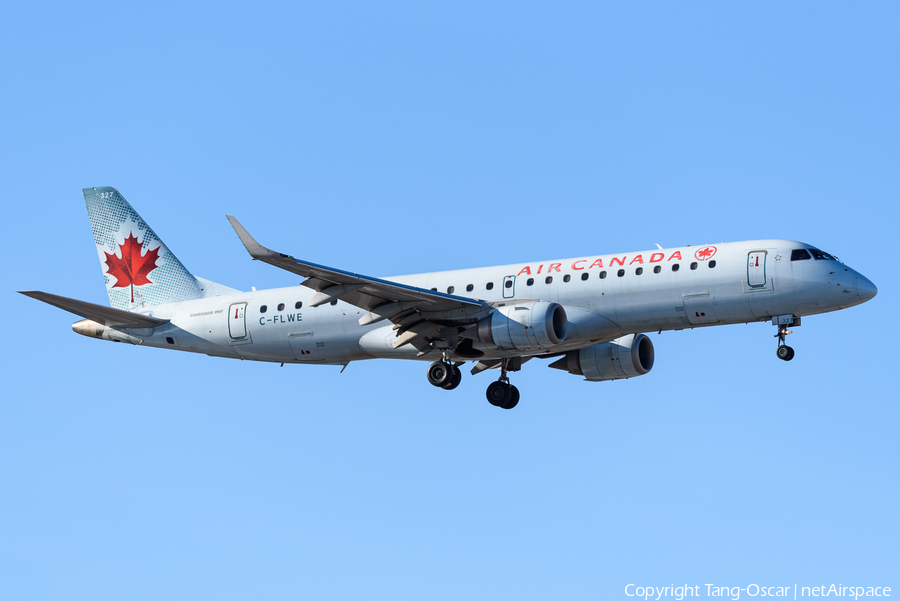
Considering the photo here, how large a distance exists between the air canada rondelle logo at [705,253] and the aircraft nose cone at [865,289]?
4402 mm

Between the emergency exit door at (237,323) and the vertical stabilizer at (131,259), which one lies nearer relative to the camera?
the emergency exit door at (237,323)

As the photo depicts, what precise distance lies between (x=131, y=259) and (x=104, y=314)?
4808mm

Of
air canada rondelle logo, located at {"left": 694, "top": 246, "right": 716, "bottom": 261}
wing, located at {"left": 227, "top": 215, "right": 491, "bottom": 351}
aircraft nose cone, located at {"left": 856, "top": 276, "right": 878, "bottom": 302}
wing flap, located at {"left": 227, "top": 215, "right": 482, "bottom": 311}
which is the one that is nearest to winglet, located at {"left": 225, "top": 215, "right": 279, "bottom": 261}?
wing flap, located at {"left": 227, "top": 215, "right": 482, "bottom": 311}

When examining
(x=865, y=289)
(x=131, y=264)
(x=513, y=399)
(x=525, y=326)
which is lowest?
(x=513, y=399)

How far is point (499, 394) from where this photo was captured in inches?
1633

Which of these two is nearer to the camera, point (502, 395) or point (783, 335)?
point (783, 335)

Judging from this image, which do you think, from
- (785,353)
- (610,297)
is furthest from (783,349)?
(610,297)

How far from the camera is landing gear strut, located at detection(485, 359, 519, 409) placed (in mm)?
41406

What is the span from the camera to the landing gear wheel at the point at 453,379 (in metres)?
39.1

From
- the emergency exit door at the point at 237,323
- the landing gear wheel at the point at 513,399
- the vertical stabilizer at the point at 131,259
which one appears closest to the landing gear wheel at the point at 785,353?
the landing gear wheel at the point at 513,399

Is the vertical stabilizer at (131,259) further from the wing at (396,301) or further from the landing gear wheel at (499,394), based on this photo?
the landing gear wheel at (499,394)

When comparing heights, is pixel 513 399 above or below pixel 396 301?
below

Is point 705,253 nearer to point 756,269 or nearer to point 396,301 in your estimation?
point 756,269

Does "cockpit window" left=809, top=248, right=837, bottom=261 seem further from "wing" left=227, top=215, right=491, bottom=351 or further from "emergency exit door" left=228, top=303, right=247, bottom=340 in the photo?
"emergency exit door" left=228, top=303, right=247, bottom=340
